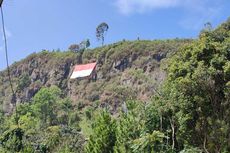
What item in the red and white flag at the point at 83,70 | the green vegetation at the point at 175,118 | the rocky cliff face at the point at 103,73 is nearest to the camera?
the green vegetation at the point at 175,118

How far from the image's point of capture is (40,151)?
46.7m

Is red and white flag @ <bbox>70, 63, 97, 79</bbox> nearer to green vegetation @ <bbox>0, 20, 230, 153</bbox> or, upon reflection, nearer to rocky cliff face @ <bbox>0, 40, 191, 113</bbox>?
rocky cliff face @ <bbox>0, 40, 191, 113</bbox>

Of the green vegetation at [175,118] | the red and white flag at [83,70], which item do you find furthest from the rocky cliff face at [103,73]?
the green vegetation at [175,118]

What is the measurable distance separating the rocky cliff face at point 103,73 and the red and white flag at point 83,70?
1.19m

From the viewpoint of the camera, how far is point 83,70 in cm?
10081

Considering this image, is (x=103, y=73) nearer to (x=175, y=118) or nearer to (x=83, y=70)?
(x=83, y=70)

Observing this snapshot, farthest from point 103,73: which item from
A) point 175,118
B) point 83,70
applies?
point 175,118

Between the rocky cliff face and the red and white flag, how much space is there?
3.90 ft

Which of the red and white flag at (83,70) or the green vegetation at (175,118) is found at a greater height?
the red and white flag at (83,70)

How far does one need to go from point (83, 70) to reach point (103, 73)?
22.4 ft

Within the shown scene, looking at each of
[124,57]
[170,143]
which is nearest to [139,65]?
[124,57]

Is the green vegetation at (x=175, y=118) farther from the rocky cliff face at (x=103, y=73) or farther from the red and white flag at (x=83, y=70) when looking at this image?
the red and white flag at (x=83, y=70)

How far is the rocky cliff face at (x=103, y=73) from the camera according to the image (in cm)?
8569

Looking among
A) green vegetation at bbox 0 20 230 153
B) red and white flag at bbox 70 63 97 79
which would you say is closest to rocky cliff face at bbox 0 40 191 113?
red and white flag at bbox 70 63 97 79
